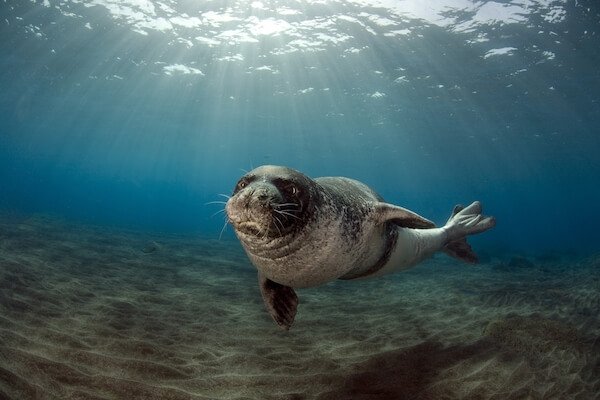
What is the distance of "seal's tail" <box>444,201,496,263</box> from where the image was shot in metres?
6.22

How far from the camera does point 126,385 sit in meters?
3.66

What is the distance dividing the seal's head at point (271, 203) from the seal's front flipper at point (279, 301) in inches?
52.3

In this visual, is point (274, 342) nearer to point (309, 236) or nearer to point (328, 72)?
point (309, 236)

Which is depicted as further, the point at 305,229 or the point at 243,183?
the point at 243,183

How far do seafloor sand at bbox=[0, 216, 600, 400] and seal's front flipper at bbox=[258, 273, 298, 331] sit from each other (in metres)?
0.76

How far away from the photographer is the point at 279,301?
4.29 m

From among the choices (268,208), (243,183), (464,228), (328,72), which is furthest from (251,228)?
(328,72)

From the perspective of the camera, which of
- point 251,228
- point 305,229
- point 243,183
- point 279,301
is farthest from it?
point 279,301

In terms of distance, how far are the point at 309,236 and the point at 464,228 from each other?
425cm

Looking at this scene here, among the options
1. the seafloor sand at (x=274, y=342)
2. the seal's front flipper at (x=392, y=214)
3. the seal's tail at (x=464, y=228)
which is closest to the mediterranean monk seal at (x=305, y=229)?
the seal's front flipper at (x=392, y=214)

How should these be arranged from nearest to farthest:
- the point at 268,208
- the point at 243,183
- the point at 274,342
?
the point at 268,208 < the point at 243,183 < the point at 274,342

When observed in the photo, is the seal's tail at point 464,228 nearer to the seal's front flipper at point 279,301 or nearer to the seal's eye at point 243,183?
the seal's front flipper at point 279,301

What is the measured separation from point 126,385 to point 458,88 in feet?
87.2

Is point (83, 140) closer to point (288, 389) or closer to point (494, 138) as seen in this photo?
point (494, 138)
